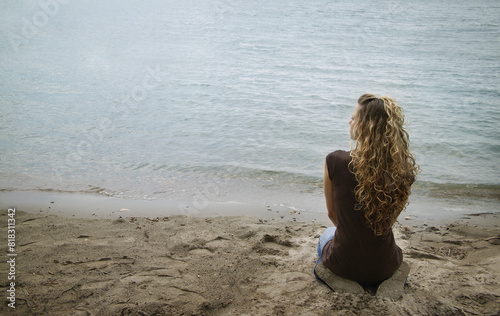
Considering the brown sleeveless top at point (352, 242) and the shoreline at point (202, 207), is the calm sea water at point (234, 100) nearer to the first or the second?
the shoreline at point (202, 207)

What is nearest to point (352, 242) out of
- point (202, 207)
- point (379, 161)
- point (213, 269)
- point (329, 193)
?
point (329, 193)

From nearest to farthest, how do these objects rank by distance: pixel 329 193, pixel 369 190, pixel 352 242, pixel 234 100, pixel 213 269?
1. pixel 369 190
2. pixel 352 242
3. pixel 329 193
4. pixel 213 269
5. pixel 234 100

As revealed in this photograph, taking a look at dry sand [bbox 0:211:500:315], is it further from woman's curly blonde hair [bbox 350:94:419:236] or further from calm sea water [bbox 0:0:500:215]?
calm sea water [bbox 0:0:500:215]

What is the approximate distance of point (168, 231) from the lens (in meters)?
4.14

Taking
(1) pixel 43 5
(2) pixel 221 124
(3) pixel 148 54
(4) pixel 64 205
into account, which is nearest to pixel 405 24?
(3) pixel 148 54

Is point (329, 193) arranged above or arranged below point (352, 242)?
above

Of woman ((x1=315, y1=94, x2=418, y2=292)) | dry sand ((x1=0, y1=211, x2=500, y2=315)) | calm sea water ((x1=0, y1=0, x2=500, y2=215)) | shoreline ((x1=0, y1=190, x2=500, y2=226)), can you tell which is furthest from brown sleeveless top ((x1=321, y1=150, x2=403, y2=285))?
calm sea water ((x1=0, y1=0, x2=500, y2=215))

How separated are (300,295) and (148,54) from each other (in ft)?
48.7

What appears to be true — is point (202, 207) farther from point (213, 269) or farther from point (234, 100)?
point (234, 100)

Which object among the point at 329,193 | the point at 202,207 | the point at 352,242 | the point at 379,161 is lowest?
the point at 202,207

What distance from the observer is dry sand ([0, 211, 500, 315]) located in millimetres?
2773

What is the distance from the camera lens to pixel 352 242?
2783 millimetres

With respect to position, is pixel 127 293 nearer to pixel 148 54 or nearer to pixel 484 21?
pixel 148 54

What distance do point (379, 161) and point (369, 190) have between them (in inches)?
7.8
